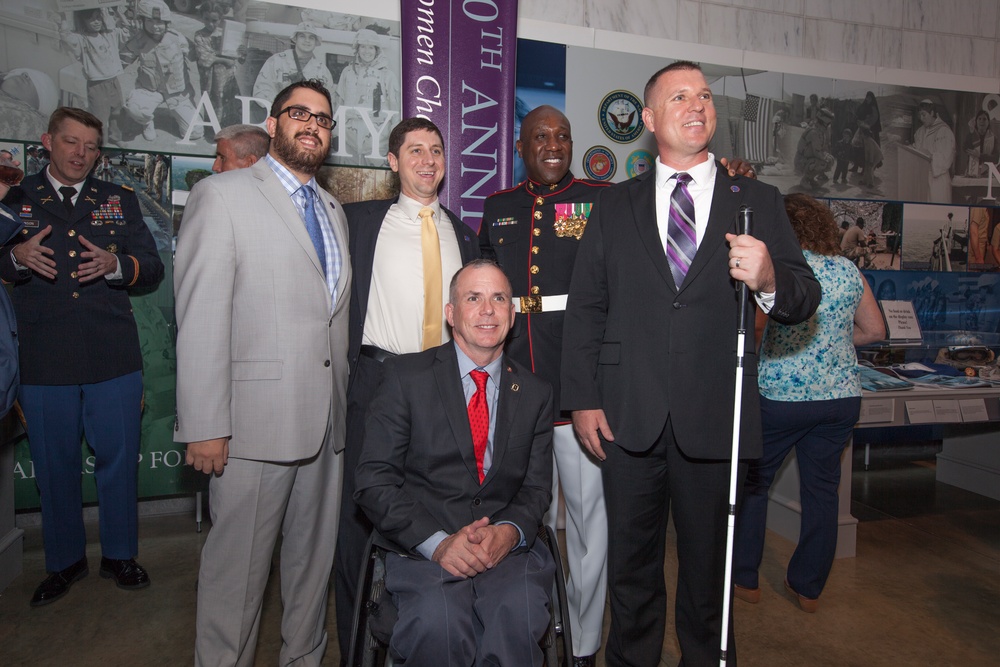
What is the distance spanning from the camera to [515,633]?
178cm

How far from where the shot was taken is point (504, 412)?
2127mm

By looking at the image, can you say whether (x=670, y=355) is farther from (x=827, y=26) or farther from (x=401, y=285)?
(x=827, y=26)

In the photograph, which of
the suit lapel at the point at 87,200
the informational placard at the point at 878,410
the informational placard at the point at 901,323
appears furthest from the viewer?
the informational placard at the point at 901,323

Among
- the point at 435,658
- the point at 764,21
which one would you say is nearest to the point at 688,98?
the point at 435,658

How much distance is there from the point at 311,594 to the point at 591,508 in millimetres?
1115

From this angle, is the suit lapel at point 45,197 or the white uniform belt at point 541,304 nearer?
the white uniform belt at point 541,304

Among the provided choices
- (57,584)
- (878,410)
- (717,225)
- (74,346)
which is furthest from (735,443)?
(57,584)

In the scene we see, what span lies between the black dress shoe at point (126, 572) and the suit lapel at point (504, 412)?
2.37m

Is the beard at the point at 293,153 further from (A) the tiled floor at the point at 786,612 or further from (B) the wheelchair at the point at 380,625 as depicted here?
(A) the tiled floor at the point at 786,612

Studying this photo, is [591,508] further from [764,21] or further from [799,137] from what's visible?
[764,21]

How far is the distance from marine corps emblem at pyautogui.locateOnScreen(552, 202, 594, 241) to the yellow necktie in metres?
0.52

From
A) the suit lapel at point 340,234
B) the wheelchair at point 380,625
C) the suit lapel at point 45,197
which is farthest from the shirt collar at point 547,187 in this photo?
the suit lapel at point 45,197

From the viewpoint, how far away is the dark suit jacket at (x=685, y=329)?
6.64ft

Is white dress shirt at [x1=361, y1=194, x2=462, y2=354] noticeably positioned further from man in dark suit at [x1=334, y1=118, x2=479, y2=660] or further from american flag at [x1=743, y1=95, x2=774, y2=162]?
american flag at [x1=743, y1=95, x2=774, y2=162]
